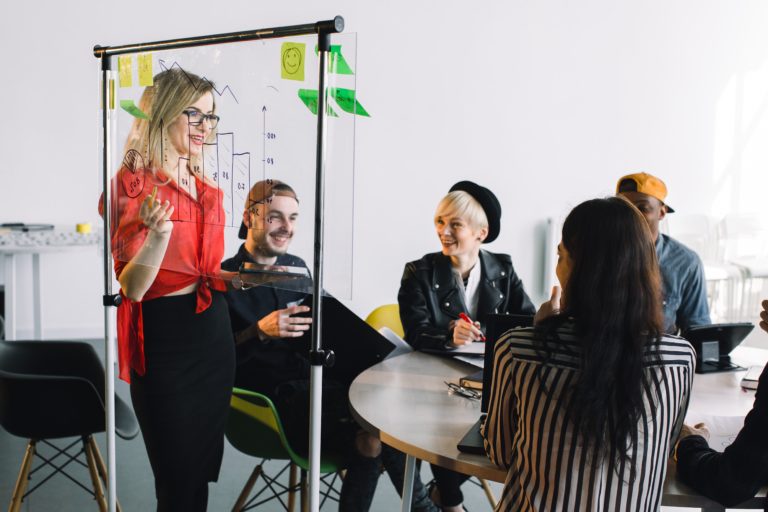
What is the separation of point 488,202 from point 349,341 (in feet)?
2.53

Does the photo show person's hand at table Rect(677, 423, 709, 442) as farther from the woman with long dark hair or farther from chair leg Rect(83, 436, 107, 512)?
chair leg Rect(83, 436, 107, 512)

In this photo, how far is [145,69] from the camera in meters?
1.91

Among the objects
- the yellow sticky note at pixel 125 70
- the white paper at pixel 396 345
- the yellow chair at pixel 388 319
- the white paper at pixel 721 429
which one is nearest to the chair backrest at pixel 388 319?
the yellow chair at pixel 388 319

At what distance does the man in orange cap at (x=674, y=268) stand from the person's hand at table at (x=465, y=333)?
32.1 inches

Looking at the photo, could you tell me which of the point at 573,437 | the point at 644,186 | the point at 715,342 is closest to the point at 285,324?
the point at 573,437

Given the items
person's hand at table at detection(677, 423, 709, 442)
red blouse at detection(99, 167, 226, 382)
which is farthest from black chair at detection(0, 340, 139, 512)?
person's hand at table at detection(677, 423, 709, 442)

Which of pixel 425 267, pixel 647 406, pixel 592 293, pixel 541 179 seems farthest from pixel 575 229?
pixel 541 179

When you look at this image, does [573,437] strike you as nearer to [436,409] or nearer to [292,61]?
[436,409]

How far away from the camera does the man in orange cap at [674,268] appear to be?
268 cm

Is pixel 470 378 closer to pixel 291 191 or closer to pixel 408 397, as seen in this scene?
pixel 408 397

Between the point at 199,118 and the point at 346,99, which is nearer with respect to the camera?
the point at 346,99

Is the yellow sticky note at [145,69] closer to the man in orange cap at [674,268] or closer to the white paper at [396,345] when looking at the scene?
the white paper at [396,345]

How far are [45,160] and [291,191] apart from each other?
14.8 ft

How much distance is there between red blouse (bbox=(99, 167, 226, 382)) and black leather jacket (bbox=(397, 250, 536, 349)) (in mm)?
878
